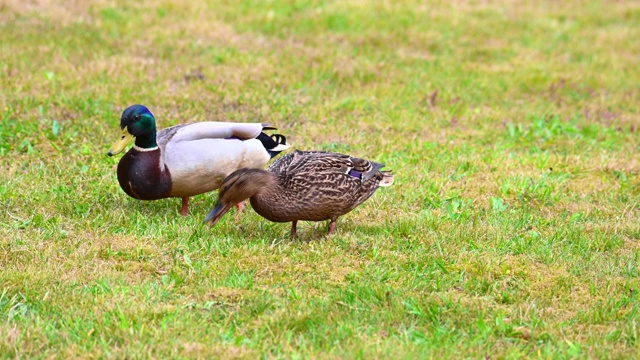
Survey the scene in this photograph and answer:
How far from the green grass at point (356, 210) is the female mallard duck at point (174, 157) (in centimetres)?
25

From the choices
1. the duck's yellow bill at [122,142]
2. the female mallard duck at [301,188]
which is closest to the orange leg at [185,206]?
the duck's yellow bill at [122,142]

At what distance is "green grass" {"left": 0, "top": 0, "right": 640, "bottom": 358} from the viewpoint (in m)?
4.80

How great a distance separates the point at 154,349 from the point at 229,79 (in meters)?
6.32

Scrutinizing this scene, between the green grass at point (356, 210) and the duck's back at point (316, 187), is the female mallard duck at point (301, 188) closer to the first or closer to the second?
the duck's back at point (316, 187)

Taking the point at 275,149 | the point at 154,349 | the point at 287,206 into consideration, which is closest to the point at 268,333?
the point at 154,349

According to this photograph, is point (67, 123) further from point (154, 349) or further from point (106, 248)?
point (154, 349)

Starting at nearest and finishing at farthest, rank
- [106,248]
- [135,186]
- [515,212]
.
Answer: [106,248]
[135,186]
[515,212]

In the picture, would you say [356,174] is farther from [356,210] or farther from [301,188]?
[356,210]

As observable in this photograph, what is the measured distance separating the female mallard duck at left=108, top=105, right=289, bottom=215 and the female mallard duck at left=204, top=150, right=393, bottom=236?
0.57 meters

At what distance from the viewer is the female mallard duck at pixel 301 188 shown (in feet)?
19.5

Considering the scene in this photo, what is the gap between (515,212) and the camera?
23.5 ft

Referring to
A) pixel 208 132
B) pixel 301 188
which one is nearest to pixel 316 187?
pixel 301 188

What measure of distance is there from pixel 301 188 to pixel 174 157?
3.77ft

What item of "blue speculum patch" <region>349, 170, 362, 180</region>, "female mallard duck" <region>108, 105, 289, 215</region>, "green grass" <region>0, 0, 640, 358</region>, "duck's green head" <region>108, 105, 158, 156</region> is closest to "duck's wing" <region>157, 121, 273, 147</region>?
"female mallard duck" <region>108, 105, 289, 215</region>
